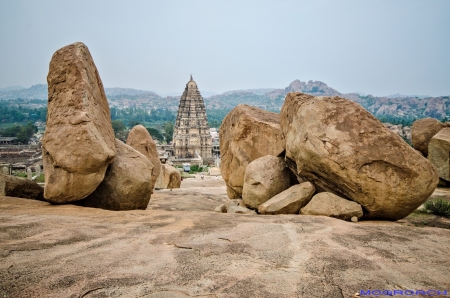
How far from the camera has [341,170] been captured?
597 centimetres

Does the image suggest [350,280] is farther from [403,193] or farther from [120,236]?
[403,193]

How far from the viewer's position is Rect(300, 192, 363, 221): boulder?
233 inches

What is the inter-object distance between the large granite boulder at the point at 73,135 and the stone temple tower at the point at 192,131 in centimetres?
5068

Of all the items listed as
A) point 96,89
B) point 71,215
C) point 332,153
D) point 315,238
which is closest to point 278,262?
point 315,238

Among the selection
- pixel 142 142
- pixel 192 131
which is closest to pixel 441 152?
pixel 142 142

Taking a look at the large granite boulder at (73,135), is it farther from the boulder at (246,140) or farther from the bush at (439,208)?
the bush at (439,208)

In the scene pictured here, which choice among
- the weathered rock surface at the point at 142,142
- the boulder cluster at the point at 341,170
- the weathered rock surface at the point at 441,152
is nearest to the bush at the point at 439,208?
the boulder cluster at the point at 341,170

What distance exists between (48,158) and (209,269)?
4327mm

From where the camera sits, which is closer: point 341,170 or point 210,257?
point 210,257

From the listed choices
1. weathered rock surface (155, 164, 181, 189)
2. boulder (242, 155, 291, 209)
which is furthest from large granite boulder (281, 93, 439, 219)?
weathered rock surface (155, 164, 181, 189)

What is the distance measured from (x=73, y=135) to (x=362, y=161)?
4.66 m

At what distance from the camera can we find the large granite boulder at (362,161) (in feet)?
19.1

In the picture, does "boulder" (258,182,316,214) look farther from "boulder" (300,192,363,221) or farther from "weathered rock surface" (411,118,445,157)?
"weathered rock surface" (411,118,445,157)

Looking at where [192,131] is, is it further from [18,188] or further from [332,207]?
[332,207]
